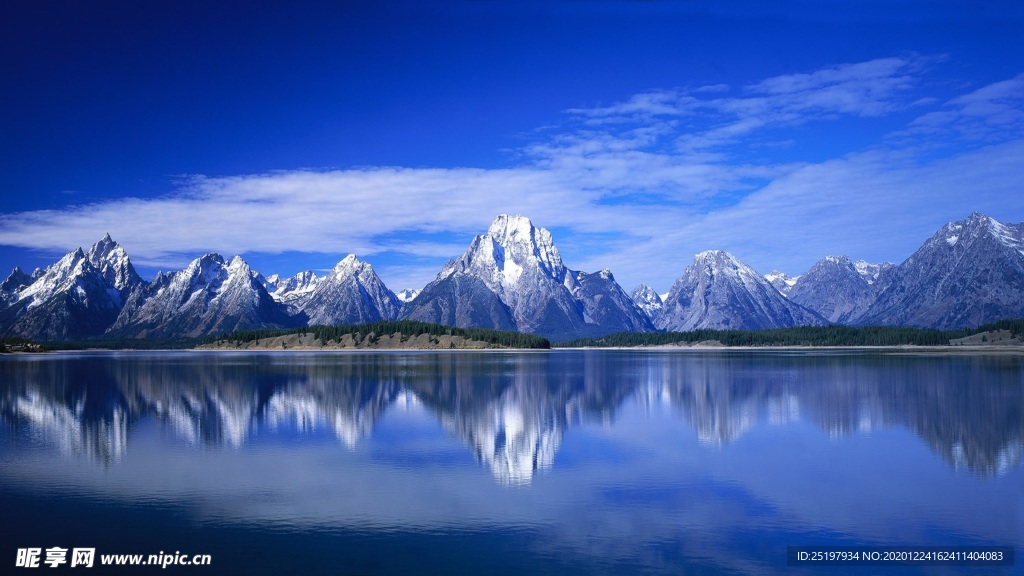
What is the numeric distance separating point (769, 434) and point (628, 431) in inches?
373

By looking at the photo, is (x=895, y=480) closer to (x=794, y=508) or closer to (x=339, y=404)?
(x=794, y=508)

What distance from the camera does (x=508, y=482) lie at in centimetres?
3438

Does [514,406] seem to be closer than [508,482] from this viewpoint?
No

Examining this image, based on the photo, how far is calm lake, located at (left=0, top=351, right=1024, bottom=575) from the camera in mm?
24156

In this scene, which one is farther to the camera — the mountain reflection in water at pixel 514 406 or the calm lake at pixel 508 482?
the mountain reflection in water at pixel 514 406

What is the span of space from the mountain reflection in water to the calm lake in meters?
0.40

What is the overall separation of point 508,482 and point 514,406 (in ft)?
104

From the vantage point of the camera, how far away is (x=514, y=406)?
66000 mm

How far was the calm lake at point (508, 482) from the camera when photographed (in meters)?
24.2

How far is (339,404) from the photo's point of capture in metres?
68.2

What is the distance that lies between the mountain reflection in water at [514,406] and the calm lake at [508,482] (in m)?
0.40

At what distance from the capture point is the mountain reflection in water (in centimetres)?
4572

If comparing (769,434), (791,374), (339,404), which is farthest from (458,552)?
(791,374)

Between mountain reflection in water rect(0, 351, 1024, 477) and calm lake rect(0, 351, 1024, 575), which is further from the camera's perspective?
mountain reflection in water rect(0, 351, 1024, 477)
